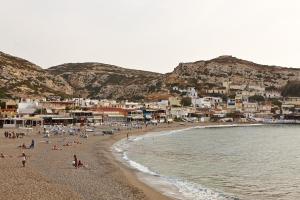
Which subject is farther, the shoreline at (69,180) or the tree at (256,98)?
the tree at (256,98)

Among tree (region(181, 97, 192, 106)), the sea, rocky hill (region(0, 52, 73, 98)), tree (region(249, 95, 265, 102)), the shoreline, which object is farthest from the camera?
tree (region(249, 95, 265, 102))

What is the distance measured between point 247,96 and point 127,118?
81.2m

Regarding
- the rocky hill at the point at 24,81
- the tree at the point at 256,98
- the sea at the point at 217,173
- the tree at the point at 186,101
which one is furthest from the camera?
the tree at the point at 256,98

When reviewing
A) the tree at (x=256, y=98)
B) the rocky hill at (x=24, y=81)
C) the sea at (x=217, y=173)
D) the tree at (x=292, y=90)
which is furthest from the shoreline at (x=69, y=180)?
the tree at (x=292, y=90)

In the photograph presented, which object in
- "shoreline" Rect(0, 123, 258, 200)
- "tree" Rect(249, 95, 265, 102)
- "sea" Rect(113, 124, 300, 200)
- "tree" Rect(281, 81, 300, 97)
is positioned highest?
"tree" Rect(281, 81, 300, 97)

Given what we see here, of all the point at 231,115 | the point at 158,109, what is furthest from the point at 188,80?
the point at 158,109

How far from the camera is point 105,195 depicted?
23141 millimetres

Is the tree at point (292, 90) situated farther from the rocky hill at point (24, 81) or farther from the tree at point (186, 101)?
the rocky hill at point (24, 81)

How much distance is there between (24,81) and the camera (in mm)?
143125

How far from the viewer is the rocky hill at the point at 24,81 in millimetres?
131125

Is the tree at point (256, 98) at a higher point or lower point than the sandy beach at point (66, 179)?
higher

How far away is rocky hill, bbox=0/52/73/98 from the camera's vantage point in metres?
131

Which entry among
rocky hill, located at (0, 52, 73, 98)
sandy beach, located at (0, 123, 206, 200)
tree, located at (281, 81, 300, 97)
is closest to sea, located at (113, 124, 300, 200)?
sandy beach, located at (0, 123, 206, 200)

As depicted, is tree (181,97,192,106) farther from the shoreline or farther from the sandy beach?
the shoreline
